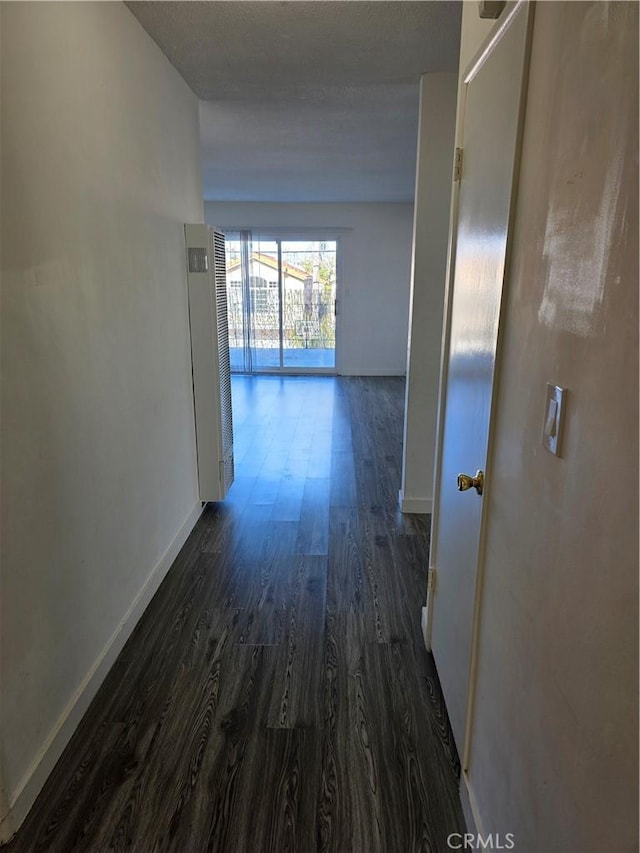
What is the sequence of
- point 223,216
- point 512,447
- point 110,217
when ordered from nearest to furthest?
point 512,447 < point 110,217 < point 223,216

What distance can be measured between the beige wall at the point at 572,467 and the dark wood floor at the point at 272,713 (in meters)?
0.45

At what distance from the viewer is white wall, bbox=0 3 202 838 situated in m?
1.38

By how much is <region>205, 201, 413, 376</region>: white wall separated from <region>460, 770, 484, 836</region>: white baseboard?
22.9 ft

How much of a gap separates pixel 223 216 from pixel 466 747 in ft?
24.8

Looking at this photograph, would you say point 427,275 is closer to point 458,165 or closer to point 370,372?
point 458,165

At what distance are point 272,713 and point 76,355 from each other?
137 cm

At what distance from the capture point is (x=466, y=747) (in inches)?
57.4

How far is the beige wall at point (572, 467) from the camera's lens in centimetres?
69

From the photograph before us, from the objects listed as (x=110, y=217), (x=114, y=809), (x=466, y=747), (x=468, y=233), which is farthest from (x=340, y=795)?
(x=110, y=217)

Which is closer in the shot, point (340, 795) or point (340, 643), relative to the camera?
point (340, 795)

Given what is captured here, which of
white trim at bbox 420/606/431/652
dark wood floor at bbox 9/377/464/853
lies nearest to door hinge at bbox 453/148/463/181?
white trim at bbox 420/606/431/652

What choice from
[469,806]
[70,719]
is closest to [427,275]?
[469,806]

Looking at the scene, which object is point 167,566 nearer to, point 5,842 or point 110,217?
point 5,842

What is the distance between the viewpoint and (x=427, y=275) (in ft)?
10.0
